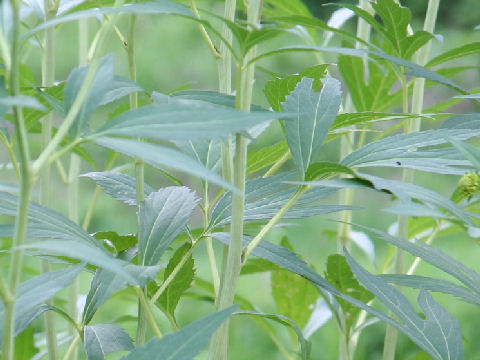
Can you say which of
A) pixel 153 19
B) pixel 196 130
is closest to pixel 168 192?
pixel 196 130

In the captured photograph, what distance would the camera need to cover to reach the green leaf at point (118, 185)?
402mm

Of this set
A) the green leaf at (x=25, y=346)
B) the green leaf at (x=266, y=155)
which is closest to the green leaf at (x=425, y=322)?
the green leaf at (x=266, y=155)

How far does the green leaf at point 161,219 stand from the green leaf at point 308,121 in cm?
6

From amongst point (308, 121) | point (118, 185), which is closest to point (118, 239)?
point (118, 185)

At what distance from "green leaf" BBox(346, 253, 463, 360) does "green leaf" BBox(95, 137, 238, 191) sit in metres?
0.15

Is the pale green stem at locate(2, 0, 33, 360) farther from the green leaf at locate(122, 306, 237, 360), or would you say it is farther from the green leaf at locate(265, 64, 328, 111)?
the green leaf at locate(265, 64, 328, 111)

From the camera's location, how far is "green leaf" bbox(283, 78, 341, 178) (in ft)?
1.09

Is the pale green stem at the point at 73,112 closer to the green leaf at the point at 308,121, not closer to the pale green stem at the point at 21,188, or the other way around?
the pale green stem at the point at 21,188

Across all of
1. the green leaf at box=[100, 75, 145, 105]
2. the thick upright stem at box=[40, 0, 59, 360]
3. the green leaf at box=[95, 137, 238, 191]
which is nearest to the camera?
the green leaf at box=[95, 137, 238, 191]

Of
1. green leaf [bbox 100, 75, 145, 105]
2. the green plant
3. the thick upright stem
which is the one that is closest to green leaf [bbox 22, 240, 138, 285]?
the green plant

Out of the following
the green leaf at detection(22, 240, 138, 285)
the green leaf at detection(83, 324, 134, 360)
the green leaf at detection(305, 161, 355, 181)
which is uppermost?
the green leaf at detection(305, 161, 355, 181)

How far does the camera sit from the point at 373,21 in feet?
1.35

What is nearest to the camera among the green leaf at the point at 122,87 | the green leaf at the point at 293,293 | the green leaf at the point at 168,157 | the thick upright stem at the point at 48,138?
the green leaf at the point at 168,157

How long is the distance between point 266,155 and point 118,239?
4.3 inches
